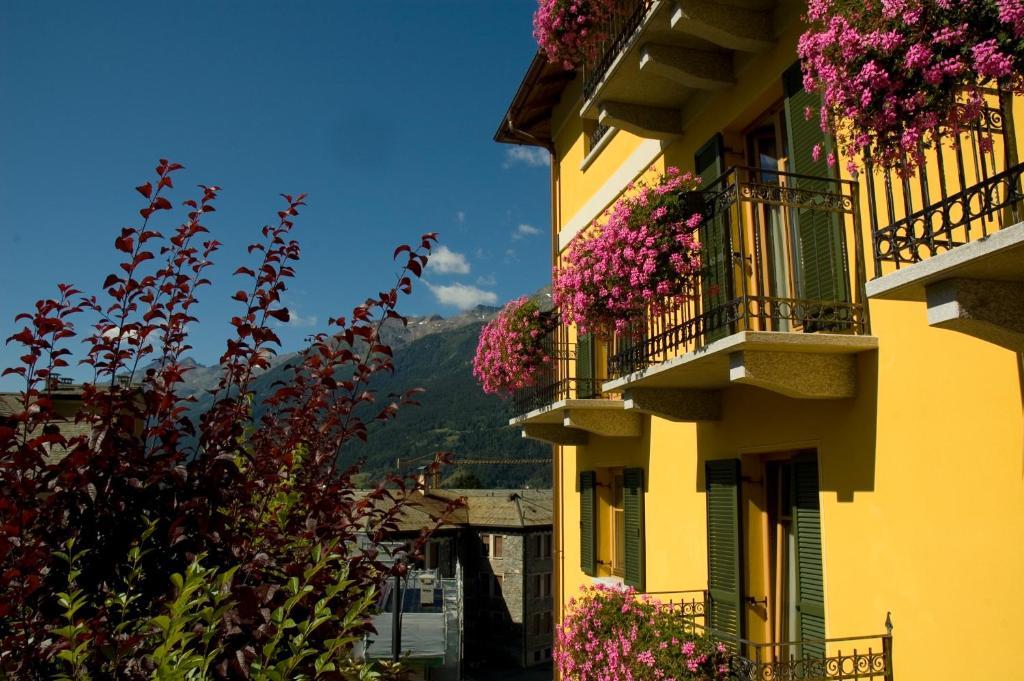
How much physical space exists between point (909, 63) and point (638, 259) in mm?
3169

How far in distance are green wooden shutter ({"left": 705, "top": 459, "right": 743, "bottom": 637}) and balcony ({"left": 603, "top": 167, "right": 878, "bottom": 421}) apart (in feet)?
2.21

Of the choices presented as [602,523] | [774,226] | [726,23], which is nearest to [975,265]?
[774,226]

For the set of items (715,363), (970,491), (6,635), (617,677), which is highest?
(715,363)

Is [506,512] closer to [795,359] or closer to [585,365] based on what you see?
[585,365]

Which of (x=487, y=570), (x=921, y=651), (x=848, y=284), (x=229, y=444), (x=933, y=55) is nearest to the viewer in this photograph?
(x=933, y=55)

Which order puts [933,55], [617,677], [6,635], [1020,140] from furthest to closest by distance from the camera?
1. [617,677]
2. [1020,140]
3. [933,55]
4. [6,635]

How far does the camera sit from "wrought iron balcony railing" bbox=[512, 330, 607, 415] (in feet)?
33.6

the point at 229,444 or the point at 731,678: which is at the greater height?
the point at 229,444

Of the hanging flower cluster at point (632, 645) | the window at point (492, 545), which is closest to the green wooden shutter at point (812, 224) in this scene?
the hanging flower cluster at point (632, 645)

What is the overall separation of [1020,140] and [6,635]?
5.50 metres

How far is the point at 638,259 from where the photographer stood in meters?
6.33

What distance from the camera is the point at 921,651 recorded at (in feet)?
15.7

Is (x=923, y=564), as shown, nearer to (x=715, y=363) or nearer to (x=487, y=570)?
(x=715, y=363)

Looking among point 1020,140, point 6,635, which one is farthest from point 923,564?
point 6,635
